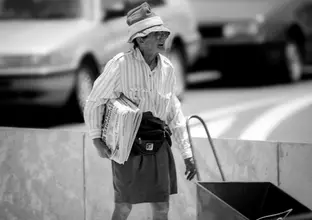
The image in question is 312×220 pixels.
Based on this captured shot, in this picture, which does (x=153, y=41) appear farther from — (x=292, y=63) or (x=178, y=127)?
(x=292, y=63)

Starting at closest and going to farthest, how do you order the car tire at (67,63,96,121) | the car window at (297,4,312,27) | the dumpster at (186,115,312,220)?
the dumpster at (186,115,312,220)
the car tire at (67,63,96,121)
the car window at (297,4,312,27)

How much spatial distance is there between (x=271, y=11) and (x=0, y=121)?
16.2 ft

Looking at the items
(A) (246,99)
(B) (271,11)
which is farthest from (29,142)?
(B) (271,11)

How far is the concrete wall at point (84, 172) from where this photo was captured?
20.2 ft

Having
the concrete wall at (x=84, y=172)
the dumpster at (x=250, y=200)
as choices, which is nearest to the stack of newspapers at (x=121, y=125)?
the dumpster at (x=250, y=200)

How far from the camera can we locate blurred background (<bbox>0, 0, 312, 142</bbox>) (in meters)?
10.8

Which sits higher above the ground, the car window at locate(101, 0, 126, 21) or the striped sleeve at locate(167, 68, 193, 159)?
the car window at locate(101, 0, 126, 21)

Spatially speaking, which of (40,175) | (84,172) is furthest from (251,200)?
(40,175)

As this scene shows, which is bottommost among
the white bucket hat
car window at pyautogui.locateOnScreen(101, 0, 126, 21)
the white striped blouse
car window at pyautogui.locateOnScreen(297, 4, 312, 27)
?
the white striped blouse

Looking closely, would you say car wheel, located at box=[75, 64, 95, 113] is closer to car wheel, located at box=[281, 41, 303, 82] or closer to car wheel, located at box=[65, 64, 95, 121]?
car wheel, located at box=[65, 64, 95, 121]

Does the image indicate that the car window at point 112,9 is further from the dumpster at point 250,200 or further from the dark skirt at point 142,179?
the dumpster at point 250,200

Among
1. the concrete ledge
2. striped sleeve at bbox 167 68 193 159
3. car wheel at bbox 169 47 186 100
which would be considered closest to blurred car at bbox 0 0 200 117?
car wheel at bbox 169 47 186 100

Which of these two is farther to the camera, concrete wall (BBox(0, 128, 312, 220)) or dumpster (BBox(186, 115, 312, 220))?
concrete wall (BBox(0, 128, 312, 220))

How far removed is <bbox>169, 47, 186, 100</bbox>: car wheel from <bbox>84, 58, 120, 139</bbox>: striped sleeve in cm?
721
